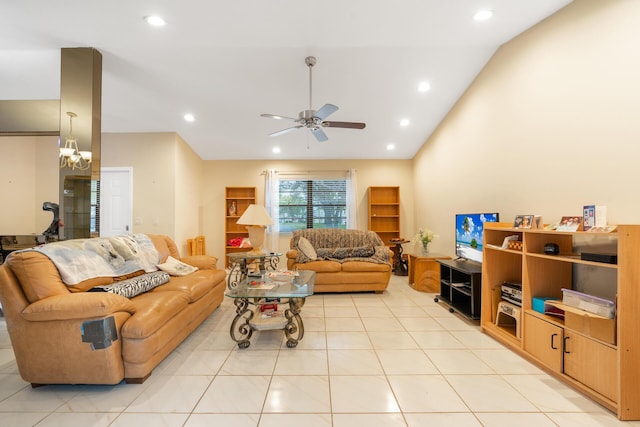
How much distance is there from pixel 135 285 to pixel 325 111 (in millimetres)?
2516

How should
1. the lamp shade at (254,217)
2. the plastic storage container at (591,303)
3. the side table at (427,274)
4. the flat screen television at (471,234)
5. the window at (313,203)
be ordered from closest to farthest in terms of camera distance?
the plastic storage container at (591,303) < the flat screen television at (471,234) < the lamp shade at (254,217) < the side table at (427,274) < the window at (313,203)

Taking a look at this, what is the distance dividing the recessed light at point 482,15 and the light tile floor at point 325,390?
10.4 ft

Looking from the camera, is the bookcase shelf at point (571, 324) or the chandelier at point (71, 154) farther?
the chandelier at point (71, 154)

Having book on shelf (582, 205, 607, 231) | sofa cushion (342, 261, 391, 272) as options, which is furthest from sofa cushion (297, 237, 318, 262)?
book on shelf (582, 205, 607, 231)

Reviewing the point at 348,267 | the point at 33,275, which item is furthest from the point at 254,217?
the point at 33,275

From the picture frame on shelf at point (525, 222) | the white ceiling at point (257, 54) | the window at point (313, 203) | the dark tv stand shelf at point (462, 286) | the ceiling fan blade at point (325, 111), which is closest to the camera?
the picture frame on shelf at point (525, 222)

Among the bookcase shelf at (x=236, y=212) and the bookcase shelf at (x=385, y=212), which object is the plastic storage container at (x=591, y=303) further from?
the bookcase shelf at (x=236, y=212)

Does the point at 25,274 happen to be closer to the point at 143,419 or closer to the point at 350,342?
the point at 143,419

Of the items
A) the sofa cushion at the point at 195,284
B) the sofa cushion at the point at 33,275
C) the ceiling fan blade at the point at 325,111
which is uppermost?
the ceiling fan blade at the point at 325,111

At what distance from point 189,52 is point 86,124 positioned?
145 cm

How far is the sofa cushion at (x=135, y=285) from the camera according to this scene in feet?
7.23

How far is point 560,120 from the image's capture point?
8.13 feet

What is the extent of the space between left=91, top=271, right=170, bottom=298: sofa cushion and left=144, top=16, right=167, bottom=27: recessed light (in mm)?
2510

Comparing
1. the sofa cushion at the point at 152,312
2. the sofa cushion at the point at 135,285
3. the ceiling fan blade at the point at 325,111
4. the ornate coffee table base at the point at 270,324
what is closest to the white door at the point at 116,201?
the sofa cushion at the point at 135,285
